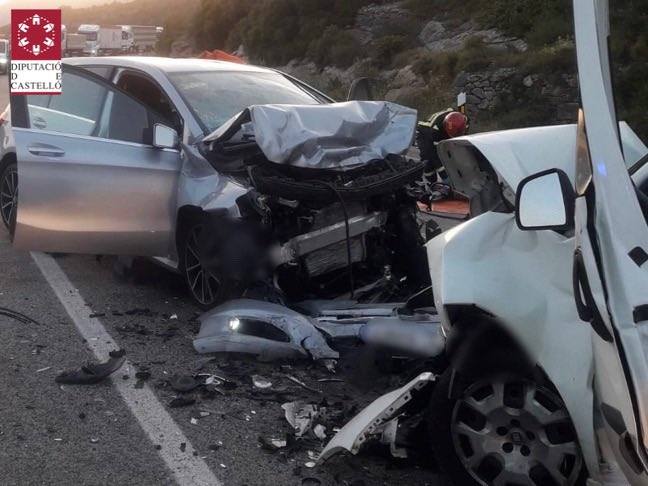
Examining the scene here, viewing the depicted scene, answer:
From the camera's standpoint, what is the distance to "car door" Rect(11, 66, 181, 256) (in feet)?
20.5

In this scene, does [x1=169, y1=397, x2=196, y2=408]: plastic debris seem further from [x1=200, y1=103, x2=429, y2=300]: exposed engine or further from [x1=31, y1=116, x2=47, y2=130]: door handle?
[x1=31, y1=116, x2=47, y2=130]: door handle

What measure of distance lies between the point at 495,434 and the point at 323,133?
2777 millimetres

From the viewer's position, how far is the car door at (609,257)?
2.63 metres

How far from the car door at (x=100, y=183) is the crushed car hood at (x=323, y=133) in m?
0.60

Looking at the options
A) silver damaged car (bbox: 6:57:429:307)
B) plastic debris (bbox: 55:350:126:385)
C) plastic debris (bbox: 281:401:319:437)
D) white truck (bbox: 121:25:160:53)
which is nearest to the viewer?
plastic debris (bbox: 281:401:319:437)

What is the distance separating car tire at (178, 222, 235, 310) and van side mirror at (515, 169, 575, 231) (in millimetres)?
3073

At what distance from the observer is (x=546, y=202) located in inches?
121

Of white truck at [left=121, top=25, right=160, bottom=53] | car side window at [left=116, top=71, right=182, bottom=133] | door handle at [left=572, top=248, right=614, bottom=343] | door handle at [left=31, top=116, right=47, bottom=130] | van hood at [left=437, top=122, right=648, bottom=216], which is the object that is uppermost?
van hood at [left=437, top=122, right=648, bottom=216]

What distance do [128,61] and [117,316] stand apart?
216 cm

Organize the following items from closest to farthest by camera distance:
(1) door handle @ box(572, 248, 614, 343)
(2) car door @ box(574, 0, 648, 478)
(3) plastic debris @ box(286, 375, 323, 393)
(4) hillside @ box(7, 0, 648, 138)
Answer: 1. (2) car door @ box(574, 0, 648, 478)
2. (1) door handle @ box(572, 248, 614, 343)
3. (3) plastic debris @ box(286, 375, 323, 393)
4. (4) hillside @ box(7, 0, 648, 138)

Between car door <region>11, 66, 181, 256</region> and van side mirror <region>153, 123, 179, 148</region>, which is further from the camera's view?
car door <region>11, 66, 181, 256</region>

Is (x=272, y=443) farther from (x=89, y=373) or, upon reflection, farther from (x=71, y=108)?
(x=71, y=108)

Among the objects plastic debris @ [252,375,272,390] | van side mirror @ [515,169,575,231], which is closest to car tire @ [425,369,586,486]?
van side mirror @ [515,169,575,231]

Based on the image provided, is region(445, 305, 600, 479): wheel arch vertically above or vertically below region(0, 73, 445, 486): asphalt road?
above
